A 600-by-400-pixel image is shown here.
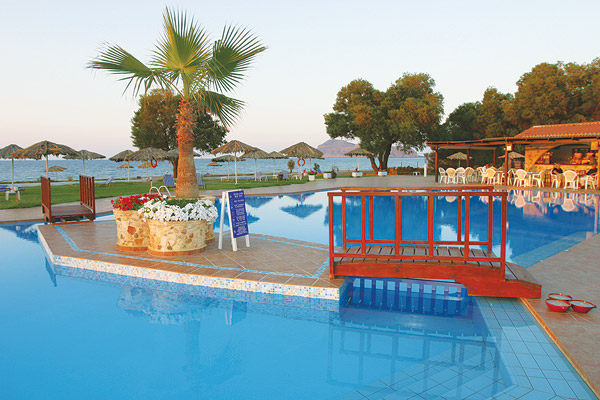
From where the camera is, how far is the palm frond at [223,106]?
7.55m

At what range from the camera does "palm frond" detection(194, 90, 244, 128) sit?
7555 millimetres

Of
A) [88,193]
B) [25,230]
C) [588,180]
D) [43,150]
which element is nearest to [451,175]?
[588,180]

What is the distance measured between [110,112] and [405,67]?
73.7 ft

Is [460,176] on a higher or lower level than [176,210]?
higher

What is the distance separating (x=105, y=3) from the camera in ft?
47.2

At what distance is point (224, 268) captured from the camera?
5.58 metres

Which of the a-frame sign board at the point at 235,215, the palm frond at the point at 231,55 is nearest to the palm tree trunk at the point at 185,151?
the palm frond at the point at 231,55

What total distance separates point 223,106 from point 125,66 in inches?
73.3

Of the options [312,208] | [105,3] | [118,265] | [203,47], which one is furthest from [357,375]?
[105,3]

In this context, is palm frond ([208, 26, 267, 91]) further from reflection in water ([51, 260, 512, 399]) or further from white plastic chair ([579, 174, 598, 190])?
white plastic chair ([579, 174, 598, 190])

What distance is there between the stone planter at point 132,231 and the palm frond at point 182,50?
2.48 m

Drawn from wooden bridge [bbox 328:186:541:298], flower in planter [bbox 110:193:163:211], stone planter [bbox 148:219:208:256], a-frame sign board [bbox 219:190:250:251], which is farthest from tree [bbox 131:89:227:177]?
wooden bridge [bbox 328:186:541:298]

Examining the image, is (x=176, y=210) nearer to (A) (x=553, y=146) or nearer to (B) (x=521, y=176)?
(B) (x=521, y=176)

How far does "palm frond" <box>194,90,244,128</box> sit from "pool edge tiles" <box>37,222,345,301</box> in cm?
246
